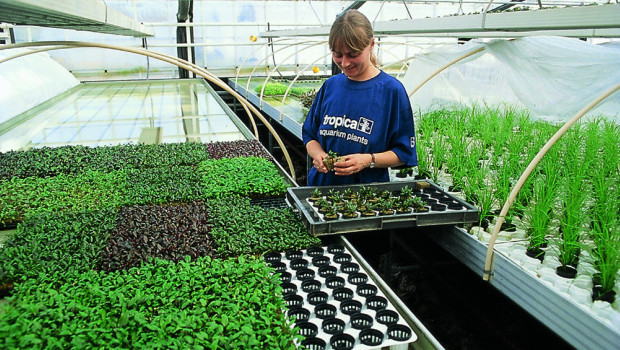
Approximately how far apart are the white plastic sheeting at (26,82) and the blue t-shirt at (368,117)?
4613 millimetres

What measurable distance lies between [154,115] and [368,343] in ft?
16.9

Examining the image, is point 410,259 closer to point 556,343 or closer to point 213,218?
point 556,343

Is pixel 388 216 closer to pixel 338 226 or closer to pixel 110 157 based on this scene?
pixel 338 226

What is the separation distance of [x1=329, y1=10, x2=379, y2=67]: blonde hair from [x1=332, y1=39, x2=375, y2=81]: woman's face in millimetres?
25

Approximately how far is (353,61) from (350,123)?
0.99 ft

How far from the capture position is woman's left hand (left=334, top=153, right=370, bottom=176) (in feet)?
6.22

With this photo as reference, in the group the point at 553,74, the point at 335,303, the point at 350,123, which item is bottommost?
the point at 335,303

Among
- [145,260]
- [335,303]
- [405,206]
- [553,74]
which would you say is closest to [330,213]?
[405,206]

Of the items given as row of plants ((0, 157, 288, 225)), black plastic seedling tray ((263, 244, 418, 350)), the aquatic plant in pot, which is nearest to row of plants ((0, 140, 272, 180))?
row of plants ((0, 157, 288, 225))

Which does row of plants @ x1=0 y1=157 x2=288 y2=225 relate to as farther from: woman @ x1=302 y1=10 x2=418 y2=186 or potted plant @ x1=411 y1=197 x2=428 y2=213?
potted plant @ x1=411 y1=197 x2=428 y2=213

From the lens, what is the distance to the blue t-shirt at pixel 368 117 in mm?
1931

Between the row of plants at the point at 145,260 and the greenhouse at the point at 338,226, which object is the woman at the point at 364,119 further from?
the row of plants at the point at 145,260

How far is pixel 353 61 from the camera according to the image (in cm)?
182

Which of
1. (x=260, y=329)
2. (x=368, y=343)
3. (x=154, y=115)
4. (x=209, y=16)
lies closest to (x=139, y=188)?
(x=260, y=329)
